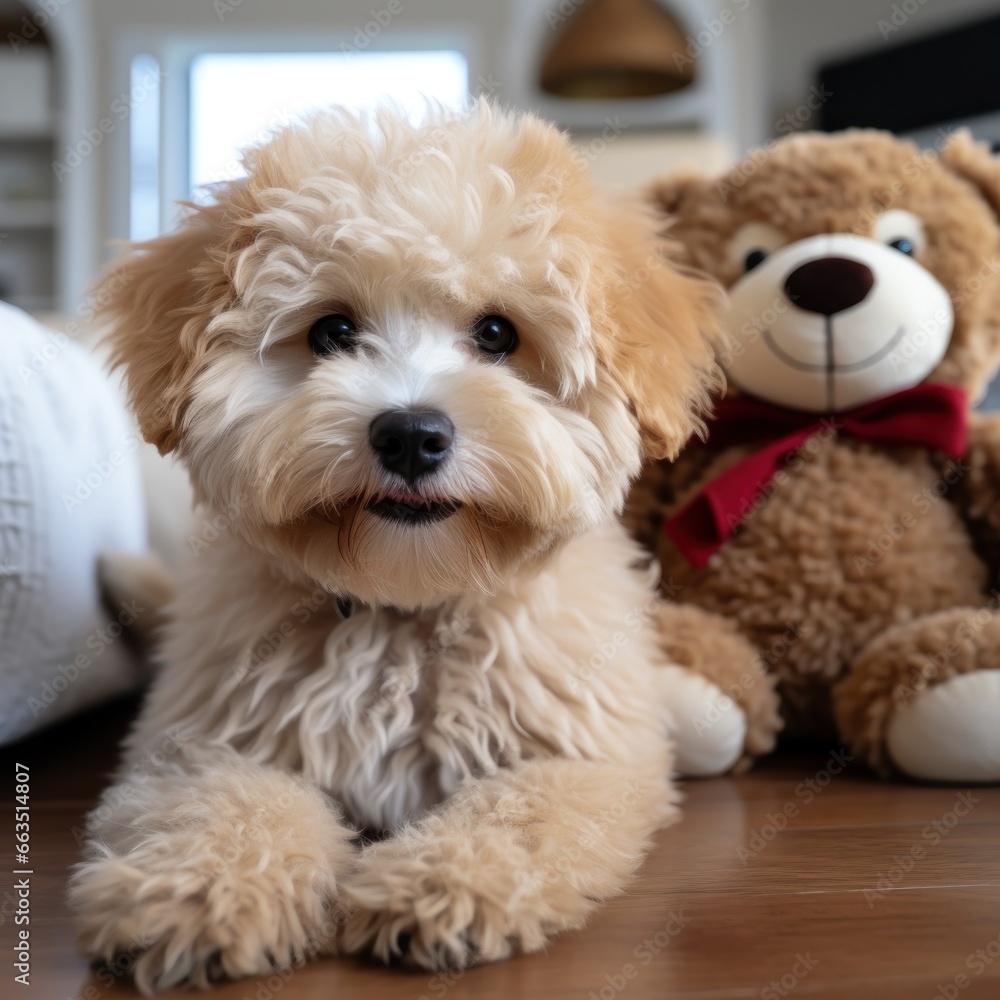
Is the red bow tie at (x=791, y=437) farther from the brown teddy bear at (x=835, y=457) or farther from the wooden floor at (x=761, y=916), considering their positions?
the wooden floor at (x=761, y=916)

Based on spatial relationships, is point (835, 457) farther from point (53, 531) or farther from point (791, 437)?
point (53, 531)

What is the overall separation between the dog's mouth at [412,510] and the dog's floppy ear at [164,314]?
22cm

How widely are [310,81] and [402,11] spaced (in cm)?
65

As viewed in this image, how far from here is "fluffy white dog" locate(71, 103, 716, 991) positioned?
90cm

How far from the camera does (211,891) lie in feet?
2.70

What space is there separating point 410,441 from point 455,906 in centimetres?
39

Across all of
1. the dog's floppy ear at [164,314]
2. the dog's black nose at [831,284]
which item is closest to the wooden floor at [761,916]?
the dog's floppy ear at [164,314]

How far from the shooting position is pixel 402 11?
6043 millimetres

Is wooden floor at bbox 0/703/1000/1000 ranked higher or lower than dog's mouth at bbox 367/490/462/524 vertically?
lower

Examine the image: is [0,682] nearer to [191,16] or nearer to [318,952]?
[318,952]

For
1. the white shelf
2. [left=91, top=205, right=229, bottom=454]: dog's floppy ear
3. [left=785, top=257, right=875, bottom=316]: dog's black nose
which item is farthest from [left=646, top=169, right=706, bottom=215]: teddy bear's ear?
the white shelf

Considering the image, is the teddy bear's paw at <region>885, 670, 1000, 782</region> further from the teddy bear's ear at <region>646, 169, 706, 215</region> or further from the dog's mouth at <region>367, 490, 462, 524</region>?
the teddy bear's ear at <region>646, 169, 706, 215</region>

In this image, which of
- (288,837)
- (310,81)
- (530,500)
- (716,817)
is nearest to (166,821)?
(288,837)

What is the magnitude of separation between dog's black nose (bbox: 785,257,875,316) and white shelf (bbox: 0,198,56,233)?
541 cm
